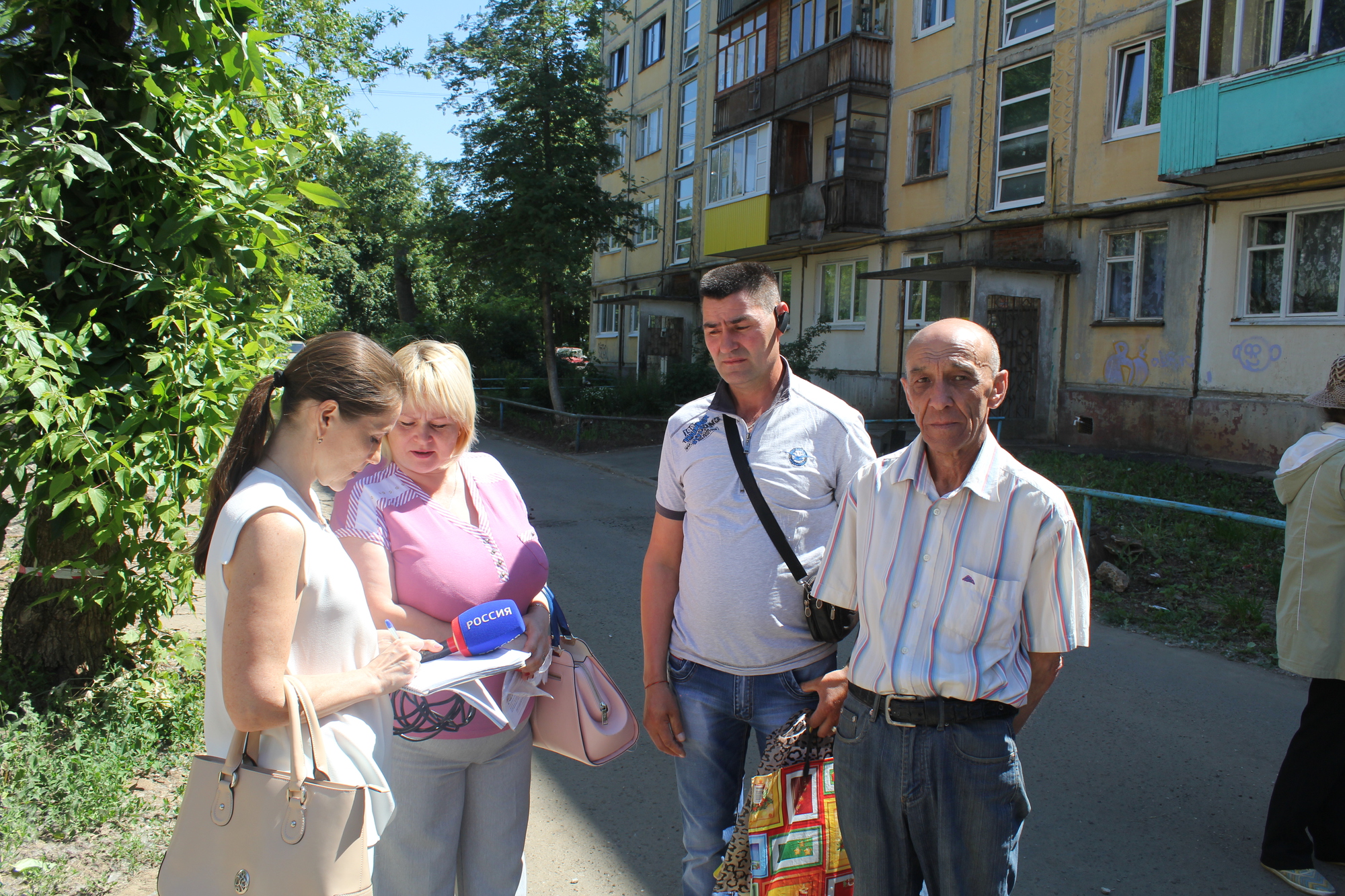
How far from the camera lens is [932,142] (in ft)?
61.5

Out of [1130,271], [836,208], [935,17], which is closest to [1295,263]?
[1130,271]

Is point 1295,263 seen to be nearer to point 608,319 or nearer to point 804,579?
point 804,579

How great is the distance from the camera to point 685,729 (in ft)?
8.47

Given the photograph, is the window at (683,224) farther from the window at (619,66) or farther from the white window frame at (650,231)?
the window at (619,66)

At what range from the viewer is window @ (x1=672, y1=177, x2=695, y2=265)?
28.7m

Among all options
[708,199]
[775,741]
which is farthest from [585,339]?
[775,741]

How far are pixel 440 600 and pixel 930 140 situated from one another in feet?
62.3

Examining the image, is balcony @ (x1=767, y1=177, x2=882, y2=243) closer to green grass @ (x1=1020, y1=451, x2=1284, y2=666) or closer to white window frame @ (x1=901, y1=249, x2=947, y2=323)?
white window frame @ (x1=901, y1=249, x2=947, y2=323)

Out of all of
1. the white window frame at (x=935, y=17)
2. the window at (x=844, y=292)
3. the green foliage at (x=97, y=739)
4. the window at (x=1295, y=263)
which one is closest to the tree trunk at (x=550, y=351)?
the window at (x=844, y=292)

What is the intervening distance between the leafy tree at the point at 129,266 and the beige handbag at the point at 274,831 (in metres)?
1.72

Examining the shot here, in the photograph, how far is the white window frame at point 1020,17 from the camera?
1611 centimetres

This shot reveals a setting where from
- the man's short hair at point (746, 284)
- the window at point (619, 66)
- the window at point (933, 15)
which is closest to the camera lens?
the man's short hair at point (746, 284)

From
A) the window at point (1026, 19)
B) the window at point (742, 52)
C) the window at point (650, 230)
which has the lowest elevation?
the window at point (650, 230)

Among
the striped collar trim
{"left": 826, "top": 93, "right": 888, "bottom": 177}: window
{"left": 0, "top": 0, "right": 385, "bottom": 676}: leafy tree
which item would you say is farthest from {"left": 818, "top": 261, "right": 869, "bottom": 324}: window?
the striped collar trim
